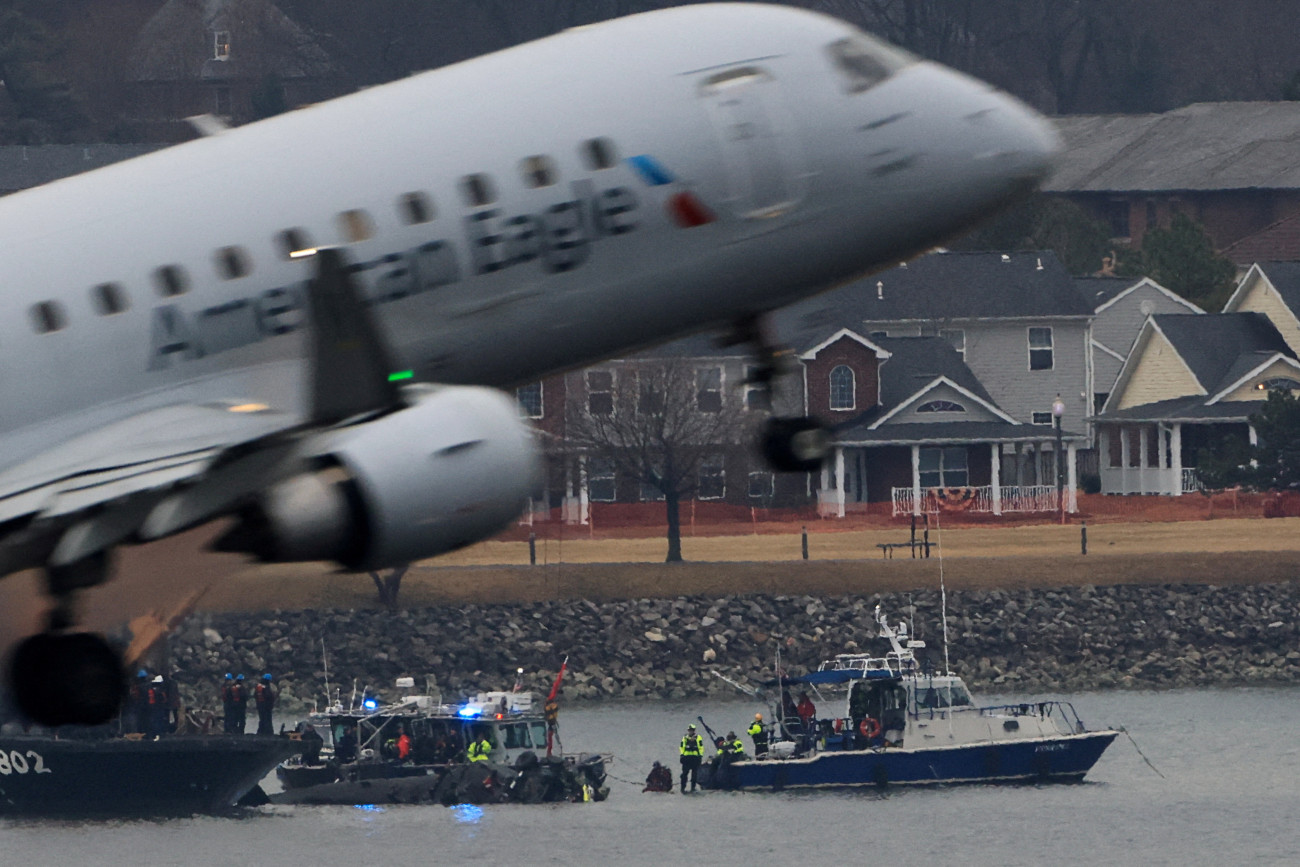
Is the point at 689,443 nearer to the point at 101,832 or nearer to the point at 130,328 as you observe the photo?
the point at 101,832

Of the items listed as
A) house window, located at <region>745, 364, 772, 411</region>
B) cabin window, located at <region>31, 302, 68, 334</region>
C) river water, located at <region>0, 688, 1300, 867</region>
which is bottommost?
river water, located at <region>0, 688, 1300, 867</region>

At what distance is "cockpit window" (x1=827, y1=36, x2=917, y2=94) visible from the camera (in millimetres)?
27547

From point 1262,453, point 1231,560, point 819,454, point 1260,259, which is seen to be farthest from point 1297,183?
point 819,454

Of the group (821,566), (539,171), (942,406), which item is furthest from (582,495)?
(539,171)

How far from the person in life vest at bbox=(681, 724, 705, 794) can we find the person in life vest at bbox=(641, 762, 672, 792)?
0.59 metres

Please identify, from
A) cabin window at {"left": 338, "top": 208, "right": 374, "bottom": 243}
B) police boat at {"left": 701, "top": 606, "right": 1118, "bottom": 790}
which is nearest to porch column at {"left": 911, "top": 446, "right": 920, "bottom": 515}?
police boat at {"left": 701, "top": 606, "right": 1118, "bottom": 790}

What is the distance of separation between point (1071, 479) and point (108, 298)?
390 ft

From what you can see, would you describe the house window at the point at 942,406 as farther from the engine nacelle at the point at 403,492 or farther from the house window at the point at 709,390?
the engine nacelle at the point at 403,492

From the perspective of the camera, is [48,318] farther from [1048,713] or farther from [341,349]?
[1048,713]

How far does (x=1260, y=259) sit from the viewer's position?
184625mm

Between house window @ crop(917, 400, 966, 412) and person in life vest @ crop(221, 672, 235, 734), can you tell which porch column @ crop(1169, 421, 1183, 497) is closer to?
house window @ crop(917, 400, 966, 412)

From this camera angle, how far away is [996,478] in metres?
138

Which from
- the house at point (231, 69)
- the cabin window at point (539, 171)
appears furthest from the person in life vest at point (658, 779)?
the house at point (231, 69)

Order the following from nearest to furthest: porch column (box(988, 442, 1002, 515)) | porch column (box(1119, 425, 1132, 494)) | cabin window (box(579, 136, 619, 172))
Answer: cabin window (box(579, 136, 619, 172)) → porch column (box(988, 442, 1002, 515)) → porch column (box(1119, 425, 1132, 494))
